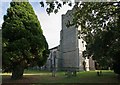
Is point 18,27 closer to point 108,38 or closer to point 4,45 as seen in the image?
point 4,45

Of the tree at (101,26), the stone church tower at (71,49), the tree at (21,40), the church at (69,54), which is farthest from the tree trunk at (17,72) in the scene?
the stone church tower at (71,49)

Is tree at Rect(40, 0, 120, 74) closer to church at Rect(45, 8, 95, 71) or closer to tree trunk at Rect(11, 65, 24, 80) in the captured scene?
tree trunk at Rect(11, 65, 24, 80)

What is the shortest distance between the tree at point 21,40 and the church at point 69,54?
26.7 metres

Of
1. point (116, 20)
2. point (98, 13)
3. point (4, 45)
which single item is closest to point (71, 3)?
point (98, 13)

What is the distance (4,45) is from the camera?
22688mm

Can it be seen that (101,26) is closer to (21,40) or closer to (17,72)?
(21,40)

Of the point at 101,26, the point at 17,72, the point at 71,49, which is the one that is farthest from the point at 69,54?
the point at 101,26

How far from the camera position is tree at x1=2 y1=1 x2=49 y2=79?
23.1m

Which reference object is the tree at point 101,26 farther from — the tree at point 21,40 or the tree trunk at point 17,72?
the tree trunk at point 17,72

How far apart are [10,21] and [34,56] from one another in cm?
401

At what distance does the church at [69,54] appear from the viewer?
184ft

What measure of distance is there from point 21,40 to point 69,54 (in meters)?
37.8

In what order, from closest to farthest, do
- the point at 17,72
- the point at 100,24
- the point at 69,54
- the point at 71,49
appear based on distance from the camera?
the point at 100,24 → the point at 17,72 → the point at 71,49 → the point at 69,54

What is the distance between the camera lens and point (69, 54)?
60.7m
